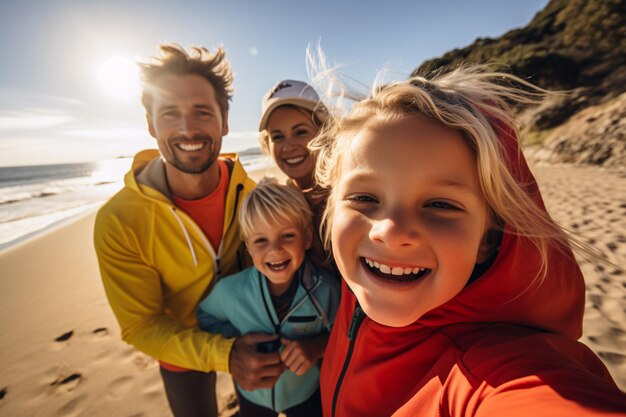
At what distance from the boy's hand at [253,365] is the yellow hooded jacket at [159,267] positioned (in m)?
0.07

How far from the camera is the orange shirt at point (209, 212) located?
230cm

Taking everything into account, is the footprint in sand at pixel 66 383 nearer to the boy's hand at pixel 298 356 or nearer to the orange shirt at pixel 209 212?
the orange shirt at pixel 209 212

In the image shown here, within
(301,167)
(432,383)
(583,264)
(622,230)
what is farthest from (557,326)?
(622,230)

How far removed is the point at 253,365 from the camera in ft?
5.56

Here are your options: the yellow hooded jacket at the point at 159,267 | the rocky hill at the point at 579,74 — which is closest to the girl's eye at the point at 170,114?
the yellow hooded jacket at the point at 159,267

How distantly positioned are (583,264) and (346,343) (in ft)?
15.5

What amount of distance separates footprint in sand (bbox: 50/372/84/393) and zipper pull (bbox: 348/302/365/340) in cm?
356

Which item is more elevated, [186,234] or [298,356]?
[186,234]

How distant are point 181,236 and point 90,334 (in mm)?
3192

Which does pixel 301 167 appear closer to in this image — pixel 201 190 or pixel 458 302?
pixel 201 190

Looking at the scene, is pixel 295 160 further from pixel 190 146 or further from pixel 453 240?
pixel 453 240

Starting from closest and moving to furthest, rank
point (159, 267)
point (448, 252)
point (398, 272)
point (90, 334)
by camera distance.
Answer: point (448, 252)
point (398, 272)
point (159, 267)
point (90, 334)

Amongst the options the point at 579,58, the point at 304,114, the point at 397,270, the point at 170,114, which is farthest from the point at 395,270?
the point at 579,58

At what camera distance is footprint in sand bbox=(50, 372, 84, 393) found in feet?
9.86
